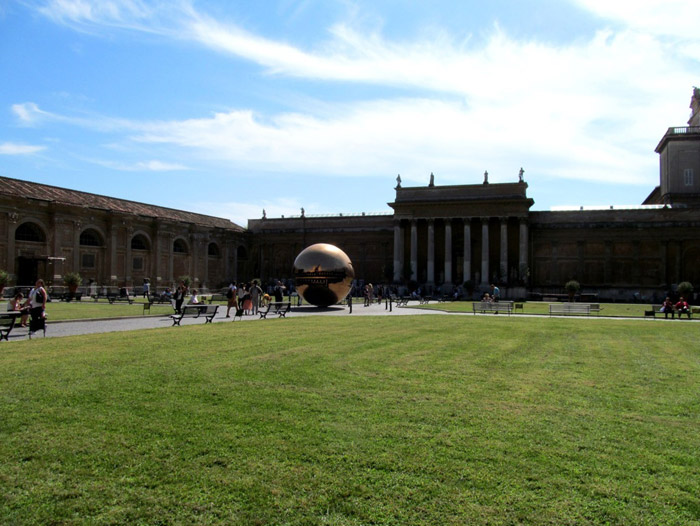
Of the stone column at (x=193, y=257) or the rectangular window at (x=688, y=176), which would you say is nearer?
the stone column at (x=193, y=257)

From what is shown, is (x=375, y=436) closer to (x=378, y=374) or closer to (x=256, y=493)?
(x=256, y=493)

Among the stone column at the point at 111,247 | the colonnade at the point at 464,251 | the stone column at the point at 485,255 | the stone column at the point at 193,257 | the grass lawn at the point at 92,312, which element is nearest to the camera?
the grass lawn at the point at 92,312

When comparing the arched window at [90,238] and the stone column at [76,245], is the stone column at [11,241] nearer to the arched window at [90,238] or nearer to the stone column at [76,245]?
the stone column at [76,245]

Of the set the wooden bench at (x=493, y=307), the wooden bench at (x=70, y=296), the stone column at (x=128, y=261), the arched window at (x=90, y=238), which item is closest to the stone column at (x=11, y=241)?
the wooden bench at (x=70, y=296)

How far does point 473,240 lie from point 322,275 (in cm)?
3361

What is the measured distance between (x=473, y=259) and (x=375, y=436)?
56.9m

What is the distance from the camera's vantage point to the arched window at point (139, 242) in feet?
180

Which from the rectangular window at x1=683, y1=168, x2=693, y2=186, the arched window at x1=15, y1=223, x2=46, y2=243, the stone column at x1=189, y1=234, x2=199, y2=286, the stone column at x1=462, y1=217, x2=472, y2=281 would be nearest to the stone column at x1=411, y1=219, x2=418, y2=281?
the stone column at x1=462, y1=217, x2=472, y2=281

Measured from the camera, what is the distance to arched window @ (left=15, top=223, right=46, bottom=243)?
146ft

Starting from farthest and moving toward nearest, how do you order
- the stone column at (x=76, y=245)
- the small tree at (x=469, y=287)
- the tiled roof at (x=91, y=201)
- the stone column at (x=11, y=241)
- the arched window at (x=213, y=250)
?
1. the arched window at (x=213, y=250)
2. the small tree at (x=469, y=287)
3. the stone column at (x=76, y=245)
4. the tiled roof at (x=91, y=201)
5. the stone column at (x=11, y=241)

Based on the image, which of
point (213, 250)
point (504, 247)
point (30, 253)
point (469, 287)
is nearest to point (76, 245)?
point (30, 253)

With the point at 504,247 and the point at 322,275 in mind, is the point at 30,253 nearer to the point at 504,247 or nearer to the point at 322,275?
A: the point at 322,275

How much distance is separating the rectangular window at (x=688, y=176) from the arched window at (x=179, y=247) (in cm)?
5554

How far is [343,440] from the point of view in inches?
238
